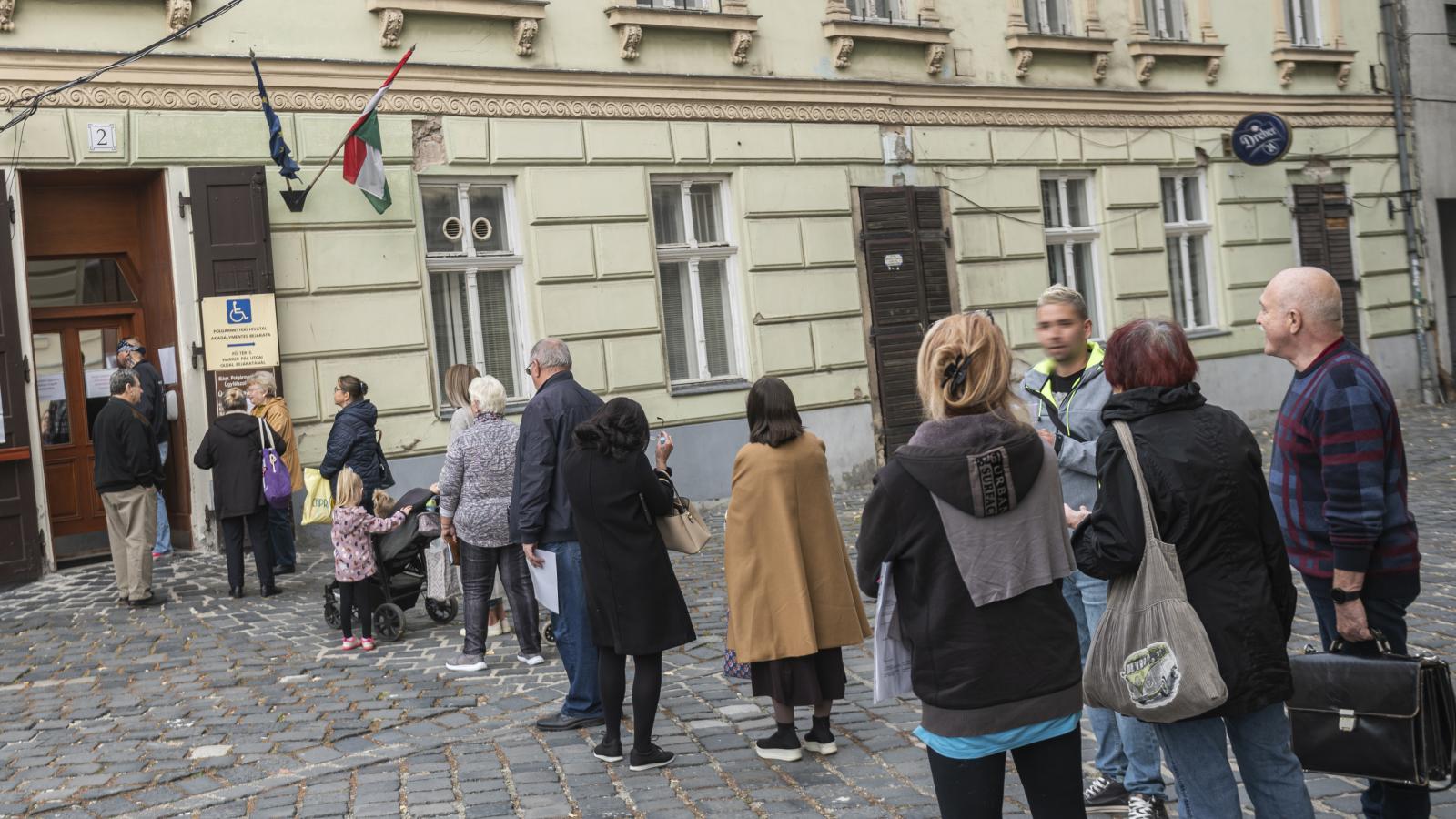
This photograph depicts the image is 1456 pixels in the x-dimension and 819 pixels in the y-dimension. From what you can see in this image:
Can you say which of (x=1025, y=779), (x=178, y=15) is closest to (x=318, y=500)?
(x=178, y=15)

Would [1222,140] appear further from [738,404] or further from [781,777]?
[781,777]

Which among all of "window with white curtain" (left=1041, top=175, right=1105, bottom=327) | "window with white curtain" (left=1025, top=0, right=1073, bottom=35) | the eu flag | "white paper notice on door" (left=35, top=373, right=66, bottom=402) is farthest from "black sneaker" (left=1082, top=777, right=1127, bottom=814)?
"window with white curtain" (left=1025, top=0, right=1073, bottom=35)

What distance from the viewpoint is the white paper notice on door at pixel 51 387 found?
12289 millimetres

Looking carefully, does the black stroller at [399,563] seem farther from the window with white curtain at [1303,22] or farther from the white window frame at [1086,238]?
the window with white curtain at [1303,22]

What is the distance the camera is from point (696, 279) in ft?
48.6

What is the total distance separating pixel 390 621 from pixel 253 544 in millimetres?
2170

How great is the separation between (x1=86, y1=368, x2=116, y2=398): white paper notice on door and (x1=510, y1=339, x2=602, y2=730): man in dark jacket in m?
7.46

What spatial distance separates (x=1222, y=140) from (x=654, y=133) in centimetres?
917

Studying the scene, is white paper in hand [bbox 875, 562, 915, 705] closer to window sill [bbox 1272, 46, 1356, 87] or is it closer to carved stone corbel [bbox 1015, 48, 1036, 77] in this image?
carved stone corbel [bbox 1015, 48, 1036, 77]

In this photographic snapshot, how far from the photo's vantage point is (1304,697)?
161 inches

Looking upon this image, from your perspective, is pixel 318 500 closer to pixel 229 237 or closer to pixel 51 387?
pixel 229 237

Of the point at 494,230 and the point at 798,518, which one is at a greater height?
the point at 494,230

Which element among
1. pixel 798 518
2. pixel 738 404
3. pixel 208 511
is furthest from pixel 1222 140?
pixel 798 518

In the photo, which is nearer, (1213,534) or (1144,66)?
(1213,534)
